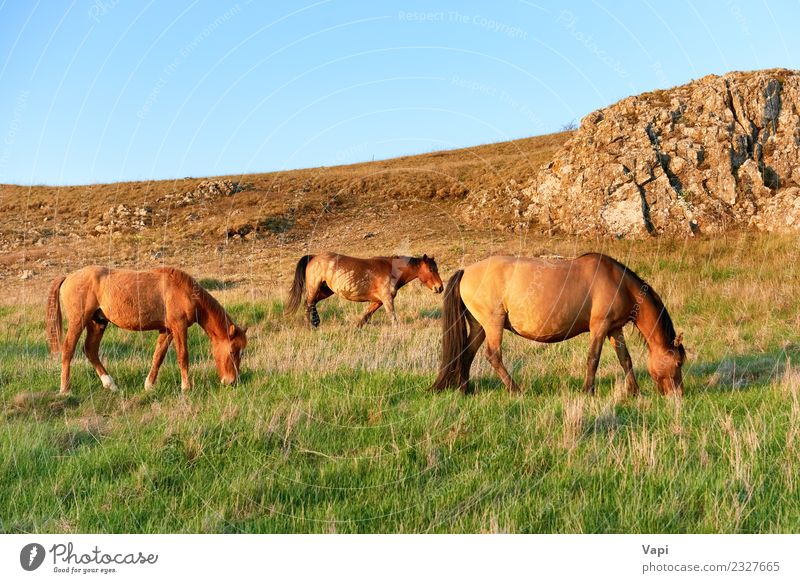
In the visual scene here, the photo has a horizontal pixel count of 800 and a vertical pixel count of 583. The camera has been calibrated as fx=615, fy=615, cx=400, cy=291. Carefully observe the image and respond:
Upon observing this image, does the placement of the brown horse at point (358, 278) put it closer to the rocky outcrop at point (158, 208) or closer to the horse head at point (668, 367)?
the horse head at point (668, 367)

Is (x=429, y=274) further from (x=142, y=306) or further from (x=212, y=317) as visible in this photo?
(x=142, y=306)

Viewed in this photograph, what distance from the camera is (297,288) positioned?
16031 millimetres

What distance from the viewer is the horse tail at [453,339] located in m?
8.77

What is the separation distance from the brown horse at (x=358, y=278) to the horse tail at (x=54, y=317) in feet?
20.1

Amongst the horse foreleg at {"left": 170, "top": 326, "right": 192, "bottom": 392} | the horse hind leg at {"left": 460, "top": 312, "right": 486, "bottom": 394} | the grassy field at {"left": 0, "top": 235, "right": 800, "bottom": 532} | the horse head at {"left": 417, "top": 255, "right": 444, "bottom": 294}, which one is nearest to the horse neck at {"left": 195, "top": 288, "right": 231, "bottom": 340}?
the horse foreleg at {"left": 170, "top": 326, "right": 192, "bottom": 392}

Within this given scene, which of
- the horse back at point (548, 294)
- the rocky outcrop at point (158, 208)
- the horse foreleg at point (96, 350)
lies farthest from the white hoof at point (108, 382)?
the rocky outcrop at point (158, 208)

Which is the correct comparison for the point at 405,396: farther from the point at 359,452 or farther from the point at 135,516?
the point at 135,516

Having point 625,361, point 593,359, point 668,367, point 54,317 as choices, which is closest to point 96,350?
point 54,317

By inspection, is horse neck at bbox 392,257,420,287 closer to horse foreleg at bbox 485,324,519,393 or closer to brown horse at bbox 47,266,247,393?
brown horse at bbox 47,266,247,393

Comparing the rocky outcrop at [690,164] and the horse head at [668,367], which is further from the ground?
the rocky outcrop at [690,164]

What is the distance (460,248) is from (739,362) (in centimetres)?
1591

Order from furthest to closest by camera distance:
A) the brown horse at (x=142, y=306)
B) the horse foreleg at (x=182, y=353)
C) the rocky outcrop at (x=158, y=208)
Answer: the rocky outcrop at (x=158, y=208), the brown horse at (x=142, y=306), the horse foreleg at (x=182, y=353)

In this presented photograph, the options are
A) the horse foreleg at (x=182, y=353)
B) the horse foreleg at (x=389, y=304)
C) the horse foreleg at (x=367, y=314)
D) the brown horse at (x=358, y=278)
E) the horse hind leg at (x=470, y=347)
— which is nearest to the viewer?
the horse hind leg at (x=470, y=347)
